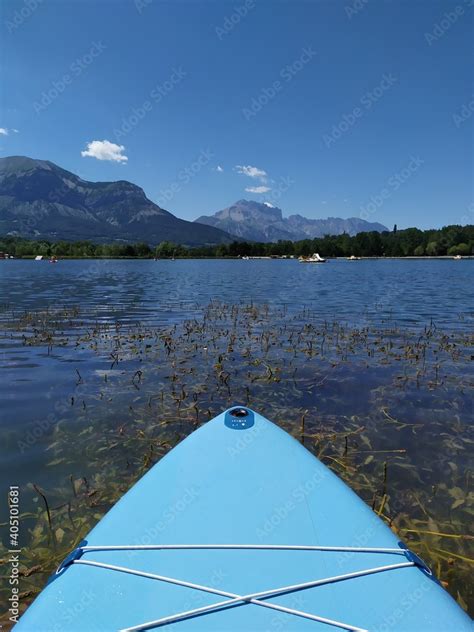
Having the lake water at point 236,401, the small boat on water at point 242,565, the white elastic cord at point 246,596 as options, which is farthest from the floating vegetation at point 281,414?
the white elastic cord at point 246,596

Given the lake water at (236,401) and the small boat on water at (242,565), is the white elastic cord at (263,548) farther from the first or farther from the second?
the lake water at (236,401)

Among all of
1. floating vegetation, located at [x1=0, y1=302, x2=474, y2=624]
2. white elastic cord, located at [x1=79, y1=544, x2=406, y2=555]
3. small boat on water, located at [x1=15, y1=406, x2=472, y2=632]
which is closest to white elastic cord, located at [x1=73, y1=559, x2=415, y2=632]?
small boat on water, located at [x1=15, y1=406, x2=472, y2=632]

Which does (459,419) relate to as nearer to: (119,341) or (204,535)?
(204,535)

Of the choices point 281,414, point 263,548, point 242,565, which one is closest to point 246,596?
point 242,565

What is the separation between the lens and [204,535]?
3.83 meters

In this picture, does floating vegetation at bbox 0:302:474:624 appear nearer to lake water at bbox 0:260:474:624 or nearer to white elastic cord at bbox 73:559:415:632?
lake water at bbox 0:260:474:624

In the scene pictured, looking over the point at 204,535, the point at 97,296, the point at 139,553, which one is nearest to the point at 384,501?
the point at 204,535

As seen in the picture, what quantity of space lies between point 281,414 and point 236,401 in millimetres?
1292

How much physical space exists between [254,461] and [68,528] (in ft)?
9.39

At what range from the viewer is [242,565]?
347 centimetres

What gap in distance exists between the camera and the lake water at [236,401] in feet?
18.5

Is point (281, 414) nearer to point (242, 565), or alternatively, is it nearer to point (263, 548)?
point (263, 548)

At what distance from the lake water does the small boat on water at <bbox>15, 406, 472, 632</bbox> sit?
60.6 inches

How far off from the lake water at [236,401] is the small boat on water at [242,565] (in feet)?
5.05
